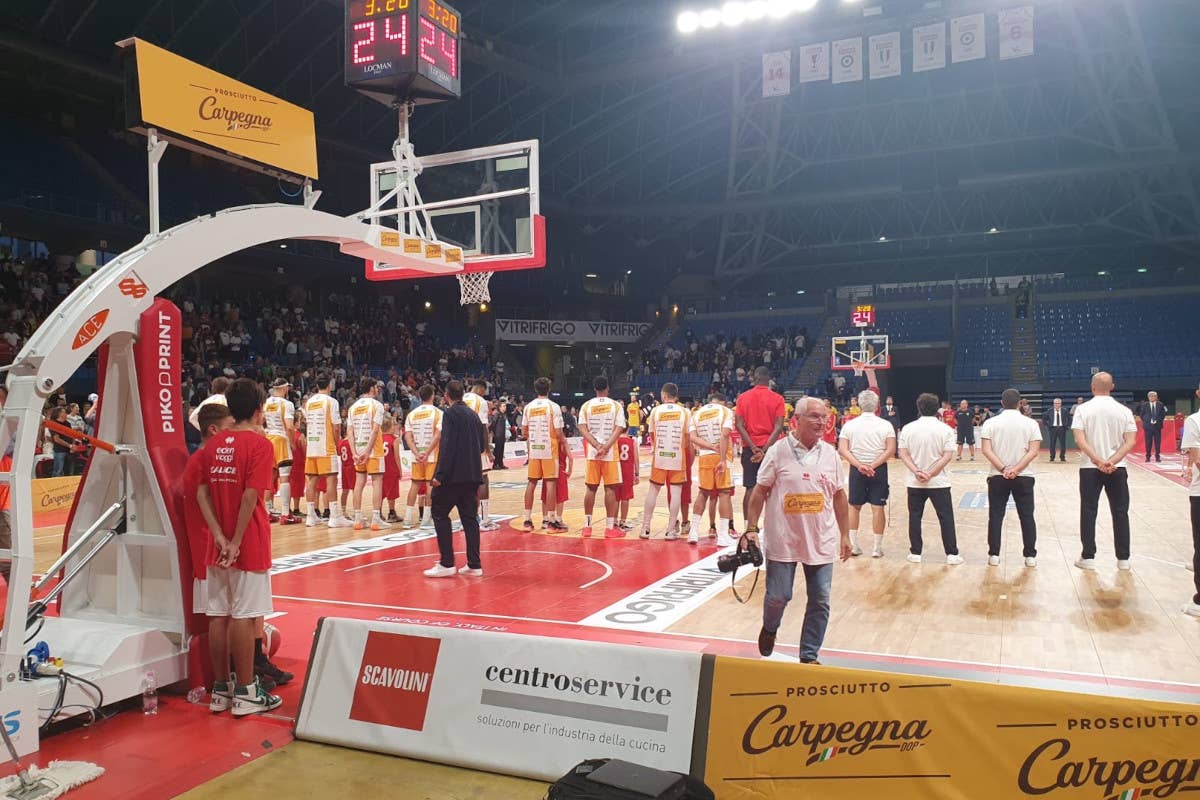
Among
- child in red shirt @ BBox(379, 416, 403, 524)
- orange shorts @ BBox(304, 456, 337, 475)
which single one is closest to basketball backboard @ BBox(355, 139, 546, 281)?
child in red shirt @ BBox(379, 416, 403, 524)

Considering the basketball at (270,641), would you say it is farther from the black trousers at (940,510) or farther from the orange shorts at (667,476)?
the black trousers at (940,510)

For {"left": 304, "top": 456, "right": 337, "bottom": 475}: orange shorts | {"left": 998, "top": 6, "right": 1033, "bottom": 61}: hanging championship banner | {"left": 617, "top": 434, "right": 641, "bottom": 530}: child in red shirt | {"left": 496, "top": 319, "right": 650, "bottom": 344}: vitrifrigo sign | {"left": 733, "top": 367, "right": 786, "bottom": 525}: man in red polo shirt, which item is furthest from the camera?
{"left": 496, "top": 319, "right": 650, "bottom": 344}: vitrifrigo sign

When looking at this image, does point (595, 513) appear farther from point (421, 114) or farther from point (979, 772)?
point (421, 114)

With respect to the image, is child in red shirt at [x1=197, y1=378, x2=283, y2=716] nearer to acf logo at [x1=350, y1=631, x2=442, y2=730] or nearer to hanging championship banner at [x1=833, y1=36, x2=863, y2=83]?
acf logo at [x1=350, y1=631, x2=442, y2=730]

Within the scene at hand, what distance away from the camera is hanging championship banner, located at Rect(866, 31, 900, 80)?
69.6 ft

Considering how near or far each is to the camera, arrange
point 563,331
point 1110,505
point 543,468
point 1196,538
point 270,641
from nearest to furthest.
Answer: point 270,641, point 1196,538, point 1110,505, point 543,468, point 563,331

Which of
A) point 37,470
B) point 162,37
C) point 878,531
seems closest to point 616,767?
point 878,531

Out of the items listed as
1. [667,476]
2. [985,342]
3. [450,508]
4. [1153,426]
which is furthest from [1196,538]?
[985,342]

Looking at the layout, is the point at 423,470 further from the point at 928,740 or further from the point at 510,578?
the point at 928,740

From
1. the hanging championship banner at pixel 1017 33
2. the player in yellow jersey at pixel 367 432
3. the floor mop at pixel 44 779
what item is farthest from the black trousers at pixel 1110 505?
the hanging championship banner at pixel 1017 33

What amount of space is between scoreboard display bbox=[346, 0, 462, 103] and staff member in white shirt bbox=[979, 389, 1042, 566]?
6.48 metres

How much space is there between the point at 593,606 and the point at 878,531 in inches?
144

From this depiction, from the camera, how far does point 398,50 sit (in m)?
8.05

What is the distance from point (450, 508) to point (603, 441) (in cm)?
265
